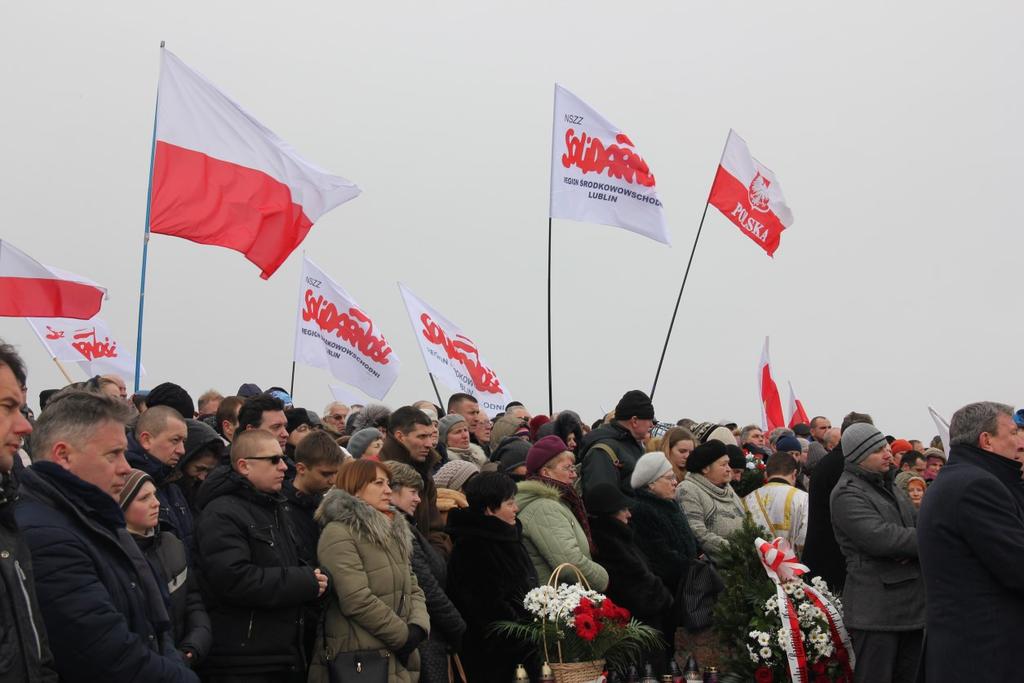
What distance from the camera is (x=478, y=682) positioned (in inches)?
334

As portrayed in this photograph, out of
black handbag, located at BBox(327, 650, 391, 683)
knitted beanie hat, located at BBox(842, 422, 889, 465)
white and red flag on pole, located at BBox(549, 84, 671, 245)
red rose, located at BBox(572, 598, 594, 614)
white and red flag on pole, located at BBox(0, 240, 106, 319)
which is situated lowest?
black handbag, located at BBox(327, 650, 391, 683)

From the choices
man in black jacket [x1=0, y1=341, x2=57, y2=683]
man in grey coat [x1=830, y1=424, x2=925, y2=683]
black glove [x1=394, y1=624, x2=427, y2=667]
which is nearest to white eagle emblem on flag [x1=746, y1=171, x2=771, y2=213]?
man in grey coat [x1=830, y1=424, x2=925, y2=683]

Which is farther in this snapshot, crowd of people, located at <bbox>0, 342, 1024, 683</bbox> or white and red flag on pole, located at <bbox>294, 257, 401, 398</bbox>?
white and red flag on pole, located at <bbox>294, 257, 401, 398</bbox>

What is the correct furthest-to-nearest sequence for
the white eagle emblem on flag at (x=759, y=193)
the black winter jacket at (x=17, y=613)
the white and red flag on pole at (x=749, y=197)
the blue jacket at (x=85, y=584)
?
1. the white eagle emblem on flag at (x=759, y=193)
2. the white and red flag on pole at (x=749, y=197)
3. the blue jacket at (x=85, y=584)
4. the black winter jacket at (x=17, y=613)

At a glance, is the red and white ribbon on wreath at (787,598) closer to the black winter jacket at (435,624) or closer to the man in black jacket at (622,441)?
the man in black jacket at (622,441)

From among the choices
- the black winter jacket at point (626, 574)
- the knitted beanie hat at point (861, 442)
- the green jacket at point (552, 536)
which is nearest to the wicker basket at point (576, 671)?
the green jacket at point (552, 536)

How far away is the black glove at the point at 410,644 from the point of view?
286 inches

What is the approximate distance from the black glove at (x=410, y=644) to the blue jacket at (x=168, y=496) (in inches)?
53.8

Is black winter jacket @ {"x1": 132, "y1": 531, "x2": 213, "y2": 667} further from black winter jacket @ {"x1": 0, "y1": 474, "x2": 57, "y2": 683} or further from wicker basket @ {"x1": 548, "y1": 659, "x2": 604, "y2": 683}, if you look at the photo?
wicker basket @ {"x1": 548, "y1": 659, "x2": 604, "y2": 683}

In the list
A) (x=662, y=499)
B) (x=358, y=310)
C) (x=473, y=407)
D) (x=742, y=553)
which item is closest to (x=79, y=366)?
(x=358, y=310)

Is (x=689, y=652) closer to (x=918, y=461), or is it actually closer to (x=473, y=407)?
(x=473, y=407)

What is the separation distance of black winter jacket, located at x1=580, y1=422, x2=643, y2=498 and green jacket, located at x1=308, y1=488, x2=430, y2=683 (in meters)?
2.65

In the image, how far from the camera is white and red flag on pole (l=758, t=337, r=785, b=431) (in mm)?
21812

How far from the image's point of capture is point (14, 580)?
3932mm
